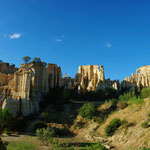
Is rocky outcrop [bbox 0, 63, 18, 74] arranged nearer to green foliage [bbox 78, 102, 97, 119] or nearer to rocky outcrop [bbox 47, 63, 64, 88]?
rocky outcrop [bbox 47, 63, 64, 88]

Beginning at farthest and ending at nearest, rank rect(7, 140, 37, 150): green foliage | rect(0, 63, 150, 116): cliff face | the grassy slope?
rect(0, 63, 150, 116): cliff face < the grassy slope < rect(7, 140, 37, 150): green foliage

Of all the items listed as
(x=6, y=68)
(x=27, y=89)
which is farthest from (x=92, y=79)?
(x=6, y=68)

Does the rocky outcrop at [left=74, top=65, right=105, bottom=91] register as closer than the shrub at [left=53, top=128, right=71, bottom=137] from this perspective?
No

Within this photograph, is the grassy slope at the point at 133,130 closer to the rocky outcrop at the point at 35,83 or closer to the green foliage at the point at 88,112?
the green foliage at the point at 88,112

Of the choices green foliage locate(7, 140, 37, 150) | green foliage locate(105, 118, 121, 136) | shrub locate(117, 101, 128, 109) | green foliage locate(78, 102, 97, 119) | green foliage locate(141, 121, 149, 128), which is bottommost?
green foliage locate(7, 140, 37, 150)

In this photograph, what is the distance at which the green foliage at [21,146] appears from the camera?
23028mm

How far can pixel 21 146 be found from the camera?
23922 mm

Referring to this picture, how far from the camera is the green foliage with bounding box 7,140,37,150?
75.6 feet

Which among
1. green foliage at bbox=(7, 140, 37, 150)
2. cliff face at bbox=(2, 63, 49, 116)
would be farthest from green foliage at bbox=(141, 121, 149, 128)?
cliff face at bbox=(2, 63, 49, 116)

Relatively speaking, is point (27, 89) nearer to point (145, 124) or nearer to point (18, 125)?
point (18, 125)

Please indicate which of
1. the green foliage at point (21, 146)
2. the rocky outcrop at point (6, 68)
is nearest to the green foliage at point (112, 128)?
the green foliage at point (21, 146)

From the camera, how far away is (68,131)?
35.7 m

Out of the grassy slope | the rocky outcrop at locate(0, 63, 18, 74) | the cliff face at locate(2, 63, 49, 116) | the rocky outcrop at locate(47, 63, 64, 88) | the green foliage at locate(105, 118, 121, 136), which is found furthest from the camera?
the rocky outcrop at locate(0, 63, 18, 74)

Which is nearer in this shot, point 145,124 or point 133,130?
point 145,124
